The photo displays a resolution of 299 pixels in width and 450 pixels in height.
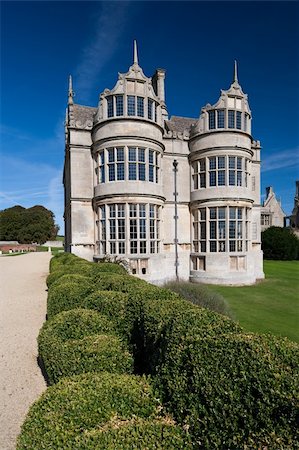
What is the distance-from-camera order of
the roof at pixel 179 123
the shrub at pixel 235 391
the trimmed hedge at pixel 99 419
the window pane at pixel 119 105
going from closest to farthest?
the shrub at pixel 235 391 < the trimmed hedge at pixel 99 419 < the window pane at pixel 119 105 < the roof at pixel 179 123

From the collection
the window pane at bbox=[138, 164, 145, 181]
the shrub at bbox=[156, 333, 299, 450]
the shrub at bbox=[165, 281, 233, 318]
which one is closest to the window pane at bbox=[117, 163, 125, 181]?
the window pane at bbox=[138, 164, 145, 181]

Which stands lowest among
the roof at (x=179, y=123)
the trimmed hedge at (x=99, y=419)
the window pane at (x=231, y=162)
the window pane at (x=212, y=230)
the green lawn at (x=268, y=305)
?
the green lawn at (x=268, y=305)

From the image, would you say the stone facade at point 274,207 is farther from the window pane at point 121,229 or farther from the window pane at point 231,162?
the window pane at point 121,229

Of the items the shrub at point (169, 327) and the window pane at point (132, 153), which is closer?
the shrub at point (169, 327)

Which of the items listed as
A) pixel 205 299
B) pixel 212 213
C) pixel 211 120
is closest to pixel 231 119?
pixel 211 120

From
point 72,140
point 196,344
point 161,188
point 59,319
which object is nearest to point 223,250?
point 161,188

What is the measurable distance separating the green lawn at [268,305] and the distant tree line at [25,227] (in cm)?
5729

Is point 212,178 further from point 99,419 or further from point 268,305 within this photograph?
point 99,419

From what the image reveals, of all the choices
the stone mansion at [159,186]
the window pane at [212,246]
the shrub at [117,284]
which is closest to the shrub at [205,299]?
the shrub at [117,284]

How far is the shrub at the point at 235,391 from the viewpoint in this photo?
274cm

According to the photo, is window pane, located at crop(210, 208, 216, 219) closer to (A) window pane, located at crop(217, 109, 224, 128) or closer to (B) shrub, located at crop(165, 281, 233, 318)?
Answer: (A) window pane, located at crop(217, 109, 224, 128)

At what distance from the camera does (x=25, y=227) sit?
6788cm

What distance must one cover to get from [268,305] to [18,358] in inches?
499

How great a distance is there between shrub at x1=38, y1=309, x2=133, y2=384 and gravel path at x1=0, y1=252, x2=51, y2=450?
698mm
